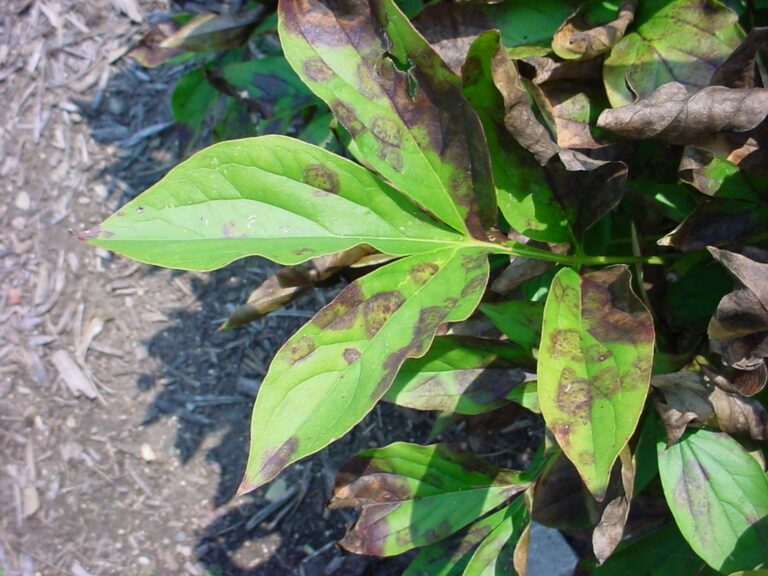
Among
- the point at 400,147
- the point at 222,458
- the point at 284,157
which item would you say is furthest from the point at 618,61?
the point at 222,458

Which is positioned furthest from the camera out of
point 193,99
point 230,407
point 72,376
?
Answer: point 72,376

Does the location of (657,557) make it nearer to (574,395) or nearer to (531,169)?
(574,395)

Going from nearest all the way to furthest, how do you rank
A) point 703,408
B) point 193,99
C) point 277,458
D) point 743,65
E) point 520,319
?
1. point 277,458
2. point 743,65
3. point 703,408
4. point 520,319
5. point 193,99

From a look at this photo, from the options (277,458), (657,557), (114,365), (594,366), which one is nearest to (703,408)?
(594,366)

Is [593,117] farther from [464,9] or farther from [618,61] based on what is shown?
[464,9]

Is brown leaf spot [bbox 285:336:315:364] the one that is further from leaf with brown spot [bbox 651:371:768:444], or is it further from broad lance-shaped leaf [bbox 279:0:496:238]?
leaf with brown spot [bbox 651:371:768:444]
